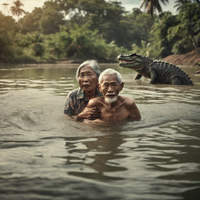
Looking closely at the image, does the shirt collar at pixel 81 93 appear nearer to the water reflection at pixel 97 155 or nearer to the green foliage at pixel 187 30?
the water reflection at pixel 97 155

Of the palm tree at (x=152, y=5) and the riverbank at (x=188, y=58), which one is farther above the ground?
the palm tree at (x=152, y=5)

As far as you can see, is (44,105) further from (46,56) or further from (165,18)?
(165,18)

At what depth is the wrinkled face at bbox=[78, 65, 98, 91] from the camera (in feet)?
14.1

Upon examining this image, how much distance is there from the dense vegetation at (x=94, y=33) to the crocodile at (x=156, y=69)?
6258 millimetres

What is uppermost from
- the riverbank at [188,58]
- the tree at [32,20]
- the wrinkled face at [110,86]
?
the tree at [32,20]

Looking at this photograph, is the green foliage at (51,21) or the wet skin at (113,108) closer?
the wet skin at (113,108)

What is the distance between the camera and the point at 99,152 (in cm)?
273

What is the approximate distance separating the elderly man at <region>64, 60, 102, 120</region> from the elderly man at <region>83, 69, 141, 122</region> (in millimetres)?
103

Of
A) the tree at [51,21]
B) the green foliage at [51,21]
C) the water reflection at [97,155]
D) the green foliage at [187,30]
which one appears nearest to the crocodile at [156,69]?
the water reflection at [97,155]

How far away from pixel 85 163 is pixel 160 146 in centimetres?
94

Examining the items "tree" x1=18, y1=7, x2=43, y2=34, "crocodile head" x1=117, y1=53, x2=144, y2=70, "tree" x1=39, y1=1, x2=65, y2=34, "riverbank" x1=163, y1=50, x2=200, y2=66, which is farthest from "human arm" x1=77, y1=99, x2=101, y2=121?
"tree" x1=18, y1=7, x2=43, y2=34

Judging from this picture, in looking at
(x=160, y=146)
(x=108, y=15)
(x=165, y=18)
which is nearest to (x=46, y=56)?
(x=165, y=18)

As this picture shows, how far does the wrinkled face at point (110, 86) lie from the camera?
3.77 m

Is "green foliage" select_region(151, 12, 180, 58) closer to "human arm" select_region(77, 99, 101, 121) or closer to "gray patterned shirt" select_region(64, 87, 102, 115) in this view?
"gray patterned shirt" select_region(64, 87, 102, 115)
